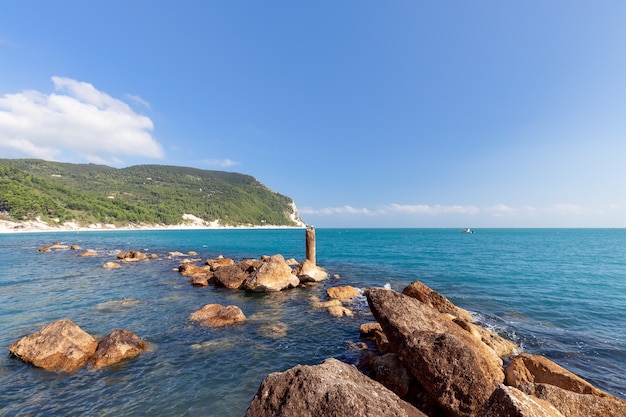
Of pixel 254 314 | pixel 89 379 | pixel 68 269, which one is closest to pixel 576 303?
pixel 254 314

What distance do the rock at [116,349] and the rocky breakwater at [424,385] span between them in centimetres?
853

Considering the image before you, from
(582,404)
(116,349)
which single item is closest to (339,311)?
(116,349)

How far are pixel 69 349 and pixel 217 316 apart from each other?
638cm

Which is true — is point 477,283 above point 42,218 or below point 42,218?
below

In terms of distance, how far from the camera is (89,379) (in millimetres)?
9734

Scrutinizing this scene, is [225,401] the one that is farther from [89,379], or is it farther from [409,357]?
[409,357]

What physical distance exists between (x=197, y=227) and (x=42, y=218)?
8800 cm

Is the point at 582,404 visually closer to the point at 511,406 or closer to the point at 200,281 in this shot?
the point at 511,406

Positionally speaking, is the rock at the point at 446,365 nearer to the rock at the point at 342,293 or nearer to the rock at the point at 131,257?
the rock at the point at 342,293

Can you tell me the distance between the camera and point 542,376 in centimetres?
905

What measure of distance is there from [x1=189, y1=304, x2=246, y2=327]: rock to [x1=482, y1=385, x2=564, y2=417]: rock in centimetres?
1323

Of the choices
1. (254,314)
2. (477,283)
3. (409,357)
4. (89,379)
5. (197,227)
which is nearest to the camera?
(409,357)

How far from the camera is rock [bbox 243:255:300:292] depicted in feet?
74.9

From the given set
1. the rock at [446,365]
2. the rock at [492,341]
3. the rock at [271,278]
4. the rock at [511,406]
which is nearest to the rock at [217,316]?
the rock at [271,278]
